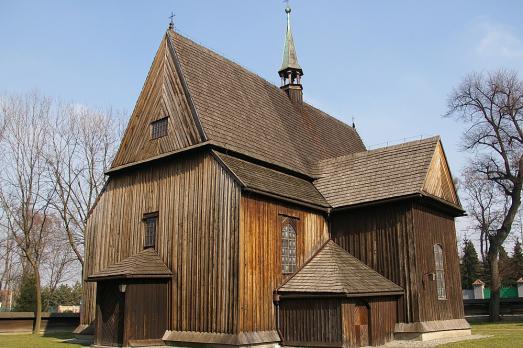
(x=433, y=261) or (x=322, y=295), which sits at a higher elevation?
(x=433, y=261)

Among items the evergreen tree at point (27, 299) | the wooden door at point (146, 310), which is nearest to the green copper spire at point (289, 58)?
the wooden door at point (146, 310)

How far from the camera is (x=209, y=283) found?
17.3 m

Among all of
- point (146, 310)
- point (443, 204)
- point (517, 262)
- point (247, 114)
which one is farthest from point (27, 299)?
point (517, 262)

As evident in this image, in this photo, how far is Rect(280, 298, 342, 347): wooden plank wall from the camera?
16766mm

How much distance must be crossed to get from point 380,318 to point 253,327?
4.77m

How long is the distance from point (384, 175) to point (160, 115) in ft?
31.6

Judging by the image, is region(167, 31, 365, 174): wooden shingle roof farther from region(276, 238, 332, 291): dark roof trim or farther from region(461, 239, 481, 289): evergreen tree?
region(461, 239, 481, 289): evergreen tree

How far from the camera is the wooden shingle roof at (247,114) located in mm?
19969

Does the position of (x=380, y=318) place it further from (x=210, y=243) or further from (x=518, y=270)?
(x=518, y=270)

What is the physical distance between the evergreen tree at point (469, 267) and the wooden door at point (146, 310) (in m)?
57.0

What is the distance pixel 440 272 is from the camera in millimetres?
21859

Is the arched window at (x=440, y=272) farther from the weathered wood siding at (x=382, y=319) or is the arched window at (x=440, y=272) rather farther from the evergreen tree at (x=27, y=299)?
the evergreen tree at (x=27, y=299)

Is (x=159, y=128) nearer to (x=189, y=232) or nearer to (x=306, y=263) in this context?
(x=189, y=232)

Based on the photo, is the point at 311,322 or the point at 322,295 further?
the point at 311,322
